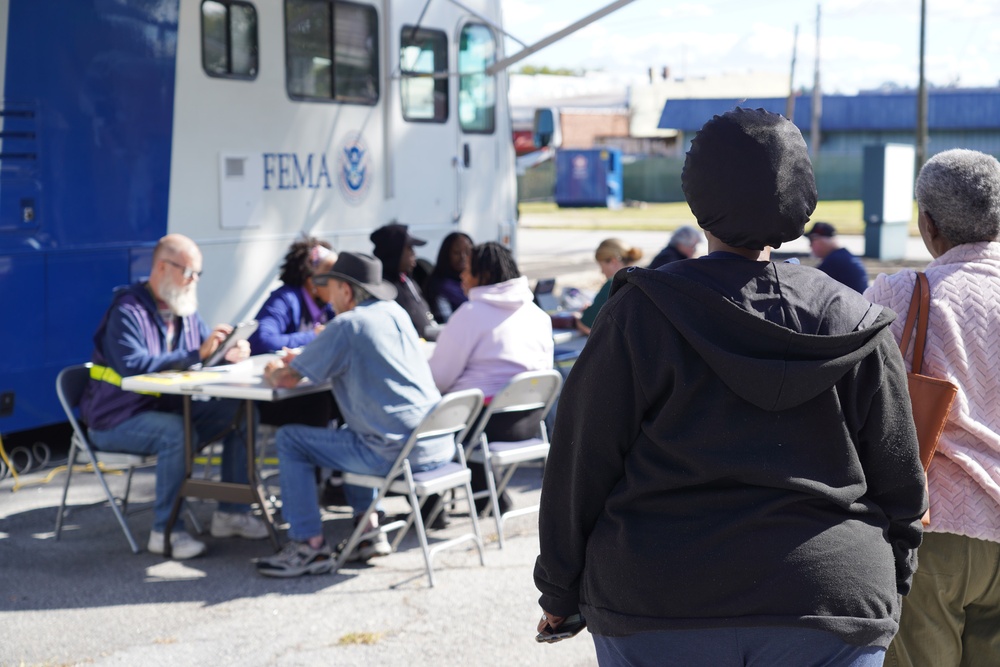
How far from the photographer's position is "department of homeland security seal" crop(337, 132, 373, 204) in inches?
337

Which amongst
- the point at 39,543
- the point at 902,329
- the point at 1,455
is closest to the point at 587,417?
the point at 902,329

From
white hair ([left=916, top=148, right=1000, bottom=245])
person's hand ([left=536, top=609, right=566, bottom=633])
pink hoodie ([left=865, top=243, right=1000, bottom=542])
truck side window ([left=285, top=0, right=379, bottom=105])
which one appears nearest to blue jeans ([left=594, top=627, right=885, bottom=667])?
person's hand ([left=536, top=609, right=566, bottom=633])

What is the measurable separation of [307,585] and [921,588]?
2.99 m

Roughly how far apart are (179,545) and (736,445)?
4.04m

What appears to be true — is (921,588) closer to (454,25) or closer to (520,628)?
(520,628)

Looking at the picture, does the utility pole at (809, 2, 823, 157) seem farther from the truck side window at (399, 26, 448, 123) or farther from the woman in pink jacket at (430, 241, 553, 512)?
the woman in pink jacket at (430, 241, 553, 512)

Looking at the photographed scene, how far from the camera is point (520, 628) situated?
15.1 feet

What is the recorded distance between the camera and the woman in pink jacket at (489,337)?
5.69 meters

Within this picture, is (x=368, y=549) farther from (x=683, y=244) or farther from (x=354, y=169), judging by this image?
(x=354, y=169)

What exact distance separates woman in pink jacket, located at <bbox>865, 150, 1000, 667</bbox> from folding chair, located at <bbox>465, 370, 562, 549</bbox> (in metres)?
2.88

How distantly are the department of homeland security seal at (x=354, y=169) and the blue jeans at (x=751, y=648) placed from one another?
6.89 metres

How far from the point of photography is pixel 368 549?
5.43m

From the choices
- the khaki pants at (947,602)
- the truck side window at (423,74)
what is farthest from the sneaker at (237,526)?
the truck side window at (423,74)

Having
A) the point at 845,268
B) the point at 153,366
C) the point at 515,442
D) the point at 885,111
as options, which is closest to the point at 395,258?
the point at 515,442
